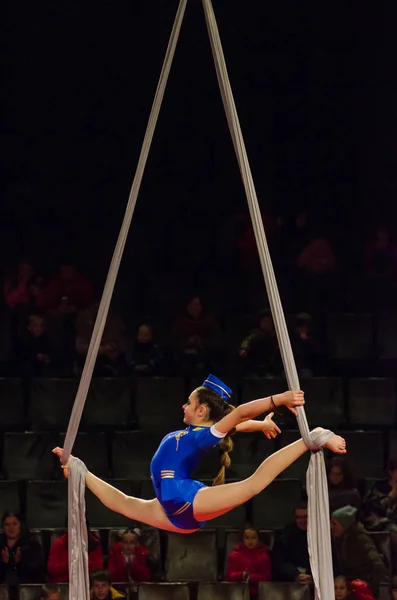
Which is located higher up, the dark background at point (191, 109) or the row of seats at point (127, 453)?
the dark background at point (191, 109)

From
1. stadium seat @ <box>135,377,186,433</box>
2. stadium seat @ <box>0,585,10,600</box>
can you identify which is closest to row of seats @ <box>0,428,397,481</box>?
stadium seat @ <box>135,377,186,433</box>

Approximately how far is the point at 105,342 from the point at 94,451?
1.06 meters

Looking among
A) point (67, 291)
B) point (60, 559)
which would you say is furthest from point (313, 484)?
point (67, 291)

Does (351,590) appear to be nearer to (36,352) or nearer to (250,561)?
(250,561)

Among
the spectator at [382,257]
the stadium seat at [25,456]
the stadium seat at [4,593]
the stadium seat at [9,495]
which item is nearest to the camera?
the stadium seat at [4,593]

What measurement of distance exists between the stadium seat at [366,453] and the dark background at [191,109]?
9.60 ft

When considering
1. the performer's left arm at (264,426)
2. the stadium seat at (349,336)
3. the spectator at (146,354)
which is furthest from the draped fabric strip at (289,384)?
the stadium seat at (349,336)

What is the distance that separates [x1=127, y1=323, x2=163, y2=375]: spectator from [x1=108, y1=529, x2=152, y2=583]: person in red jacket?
5.78ft

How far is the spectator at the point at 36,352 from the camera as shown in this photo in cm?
1027

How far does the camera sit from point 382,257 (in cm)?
1102

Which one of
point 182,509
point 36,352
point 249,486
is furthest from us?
point 36,352

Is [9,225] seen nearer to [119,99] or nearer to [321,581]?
[119,99]

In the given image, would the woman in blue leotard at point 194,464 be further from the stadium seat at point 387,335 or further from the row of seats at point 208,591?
the stadium seat at point 387,335

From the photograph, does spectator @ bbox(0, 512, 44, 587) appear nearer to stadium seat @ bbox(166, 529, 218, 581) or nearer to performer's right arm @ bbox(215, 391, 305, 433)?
stadium seat @ bbox(166, 529, 218, 581)
